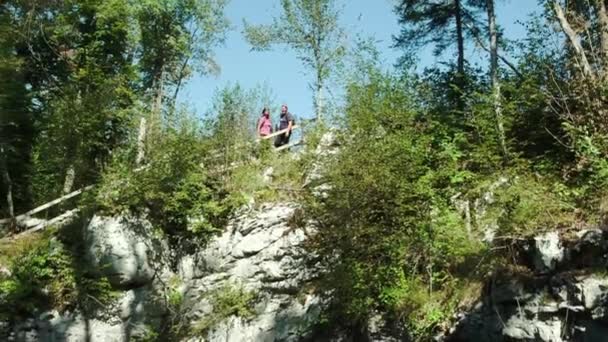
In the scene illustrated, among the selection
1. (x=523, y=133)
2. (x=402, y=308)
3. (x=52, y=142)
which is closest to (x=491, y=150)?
(x=523, y=133)

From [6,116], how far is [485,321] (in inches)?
562

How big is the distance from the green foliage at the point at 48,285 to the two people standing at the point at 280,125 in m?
5.62

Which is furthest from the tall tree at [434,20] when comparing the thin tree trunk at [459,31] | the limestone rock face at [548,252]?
the limestone rock face at [548,252]

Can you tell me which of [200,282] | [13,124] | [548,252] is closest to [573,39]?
[548,252]

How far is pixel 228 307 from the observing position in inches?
467

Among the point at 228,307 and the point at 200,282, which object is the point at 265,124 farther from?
the point at 228,307

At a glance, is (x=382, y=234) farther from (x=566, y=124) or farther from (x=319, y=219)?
(x=566, y=124)

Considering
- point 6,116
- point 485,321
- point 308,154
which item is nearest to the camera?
point 485,321

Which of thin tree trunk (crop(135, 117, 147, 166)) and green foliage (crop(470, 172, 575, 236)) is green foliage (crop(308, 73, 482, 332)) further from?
thin tree trunk (crop(135, 117, 147, 166))

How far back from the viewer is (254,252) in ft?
41.6

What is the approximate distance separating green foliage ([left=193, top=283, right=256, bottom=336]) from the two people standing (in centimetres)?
504

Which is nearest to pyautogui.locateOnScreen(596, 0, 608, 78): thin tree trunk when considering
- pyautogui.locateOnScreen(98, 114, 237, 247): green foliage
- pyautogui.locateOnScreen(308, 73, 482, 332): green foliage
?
pyautogui.locateOnScreen(308, 73, 482, 332): green foliage

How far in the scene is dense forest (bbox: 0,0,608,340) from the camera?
34.8ft

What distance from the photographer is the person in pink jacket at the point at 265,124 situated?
52.5 feet
